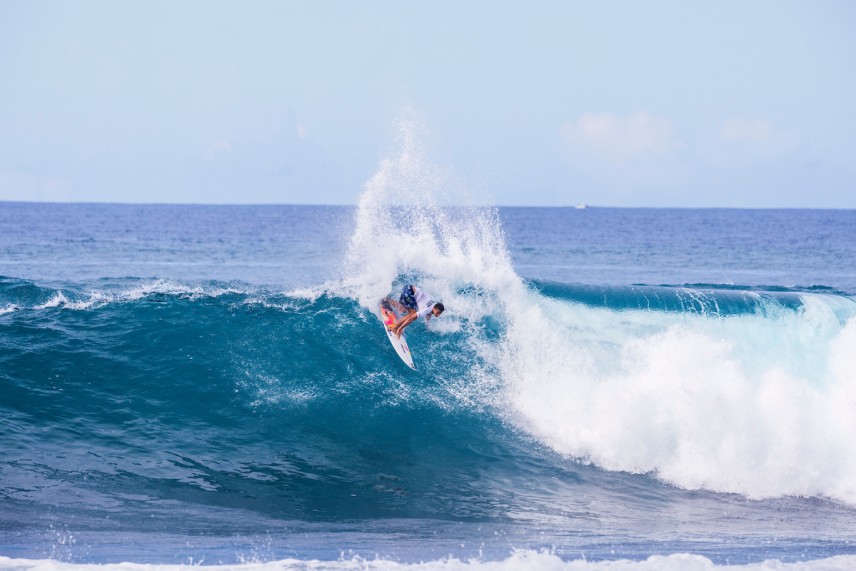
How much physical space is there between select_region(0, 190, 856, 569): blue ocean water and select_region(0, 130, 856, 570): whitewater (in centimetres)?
5

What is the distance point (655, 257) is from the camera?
1769 inches

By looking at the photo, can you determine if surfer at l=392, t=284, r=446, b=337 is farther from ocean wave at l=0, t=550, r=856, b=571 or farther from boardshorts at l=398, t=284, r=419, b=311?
ocean wave at l=0, t=550, r=856, b=571

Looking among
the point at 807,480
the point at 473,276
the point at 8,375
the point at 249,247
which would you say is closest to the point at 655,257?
the point at 249,247

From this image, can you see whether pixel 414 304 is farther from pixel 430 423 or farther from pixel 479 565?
pixel 479 565

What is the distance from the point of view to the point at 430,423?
545 inches

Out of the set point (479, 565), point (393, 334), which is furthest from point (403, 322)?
point (479, 565)

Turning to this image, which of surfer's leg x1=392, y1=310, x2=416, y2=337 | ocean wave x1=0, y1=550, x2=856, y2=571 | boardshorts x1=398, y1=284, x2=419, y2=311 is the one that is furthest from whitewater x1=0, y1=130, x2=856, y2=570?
boardshorts x1=398, y1=284, x2=419, y2=311

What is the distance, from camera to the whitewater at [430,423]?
946 centimetres

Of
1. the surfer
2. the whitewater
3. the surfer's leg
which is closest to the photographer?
the whitewater

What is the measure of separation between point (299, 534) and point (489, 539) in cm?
230

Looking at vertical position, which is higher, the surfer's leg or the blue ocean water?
the surfer's leg

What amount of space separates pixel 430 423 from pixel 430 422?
27 mm

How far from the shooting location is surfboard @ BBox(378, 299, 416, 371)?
14.8 meters

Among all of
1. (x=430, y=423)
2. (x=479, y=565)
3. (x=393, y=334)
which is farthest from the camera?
(x=393, y=334)
